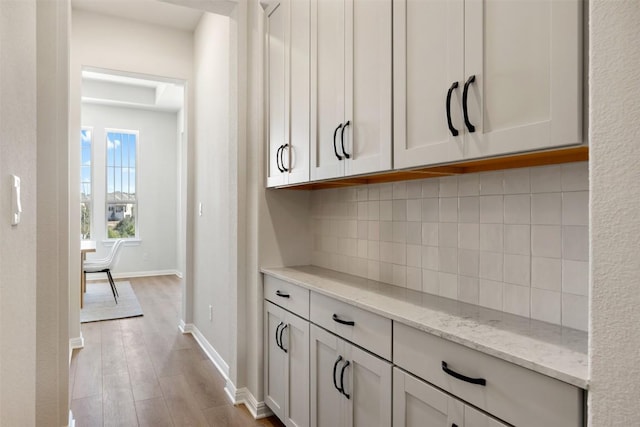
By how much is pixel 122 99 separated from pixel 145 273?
10.2ft

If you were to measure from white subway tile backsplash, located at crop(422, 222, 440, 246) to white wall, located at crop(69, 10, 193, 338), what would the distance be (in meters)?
2.94

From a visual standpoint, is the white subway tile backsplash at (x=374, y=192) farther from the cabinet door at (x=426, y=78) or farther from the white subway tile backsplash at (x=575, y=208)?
the white subway tile backsplash at (x=575, y=208)

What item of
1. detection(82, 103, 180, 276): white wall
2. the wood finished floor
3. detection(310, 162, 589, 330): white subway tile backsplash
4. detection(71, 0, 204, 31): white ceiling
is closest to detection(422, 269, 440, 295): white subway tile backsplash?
detection(310, 162, 589, 330): white subway tile backsplash

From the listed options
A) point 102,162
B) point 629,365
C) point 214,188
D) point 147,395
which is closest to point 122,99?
point 102,162

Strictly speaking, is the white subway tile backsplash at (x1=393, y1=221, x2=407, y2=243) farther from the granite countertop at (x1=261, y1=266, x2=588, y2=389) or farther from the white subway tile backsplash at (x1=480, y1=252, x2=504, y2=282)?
the white subway tile backsplash at (x1=480, y1=252, x2=504, y2=282)

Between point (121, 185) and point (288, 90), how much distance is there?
20.4 ft

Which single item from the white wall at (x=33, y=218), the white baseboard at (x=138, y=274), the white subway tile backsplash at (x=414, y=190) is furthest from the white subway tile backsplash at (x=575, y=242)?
the white baseboard at (x=138, y=274)

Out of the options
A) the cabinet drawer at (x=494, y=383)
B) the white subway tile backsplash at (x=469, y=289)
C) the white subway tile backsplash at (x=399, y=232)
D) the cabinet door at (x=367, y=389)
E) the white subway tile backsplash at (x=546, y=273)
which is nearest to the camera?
the cabinet drawer at (x=494, y=383)

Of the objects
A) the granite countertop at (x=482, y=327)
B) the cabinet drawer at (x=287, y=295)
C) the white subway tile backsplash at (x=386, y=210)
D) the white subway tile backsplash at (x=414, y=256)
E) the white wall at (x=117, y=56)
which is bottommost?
the cabinet drawer at (x=287, y=295)

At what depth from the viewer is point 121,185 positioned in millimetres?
7340

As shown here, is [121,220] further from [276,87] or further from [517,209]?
[517,209]

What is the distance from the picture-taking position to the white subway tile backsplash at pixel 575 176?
3.87 ft

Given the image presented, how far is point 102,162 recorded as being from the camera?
7082 mm

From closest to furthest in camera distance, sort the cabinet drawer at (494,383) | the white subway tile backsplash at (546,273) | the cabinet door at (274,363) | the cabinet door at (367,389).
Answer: the cabinet drawer at (494,383) → the white subway tile backsplash at (546,273) → the cabinet door at (367,389) → the cabinet door at (274,363)
